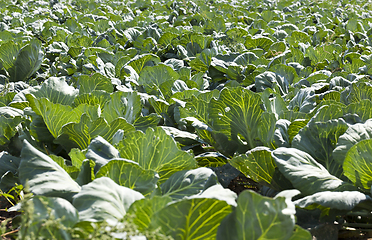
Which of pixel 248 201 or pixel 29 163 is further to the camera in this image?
pixel 29 163

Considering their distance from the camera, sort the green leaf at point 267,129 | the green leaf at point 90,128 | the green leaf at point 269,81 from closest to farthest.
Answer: the green leaf at point 90,128
the green leaf at point 267,129
the green leaf at point 269,81

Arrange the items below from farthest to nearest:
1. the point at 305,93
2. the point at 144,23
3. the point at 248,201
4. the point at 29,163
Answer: the point at 144,23 < the point at 305,93 < the point at 29,163 < the point at 248,201

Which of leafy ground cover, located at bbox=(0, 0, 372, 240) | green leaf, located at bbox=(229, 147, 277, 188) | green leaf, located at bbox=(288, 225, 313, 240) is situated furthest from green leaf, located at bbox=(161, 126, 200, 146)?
green leaf, located at bbox=(288, 225, 313, 240)

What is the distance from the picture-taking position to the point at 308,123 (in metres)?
1.68

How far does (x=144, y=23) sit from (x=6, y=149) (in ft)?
13.6

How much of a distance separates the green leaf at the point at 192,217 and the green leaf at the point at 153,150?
400mm

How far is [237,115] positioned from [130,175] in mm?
849

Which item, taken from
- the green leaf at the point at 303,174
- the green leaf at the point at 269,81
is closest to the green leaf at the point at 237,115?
the green leaf at the point at 303,174

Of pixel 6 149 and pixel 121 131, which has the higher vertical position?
pixel 121 131

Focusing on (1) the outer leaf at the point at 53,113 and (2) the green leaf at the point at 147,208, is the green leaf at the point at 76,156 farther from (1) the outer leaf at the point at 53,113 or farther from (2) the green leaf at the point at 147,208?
(2) the green leaf at the point at 147,208

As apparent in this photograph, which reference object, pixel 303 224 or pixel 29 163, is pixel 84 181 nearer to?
pixel 29 163

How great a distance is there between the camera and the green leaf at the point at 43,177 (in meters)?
1.29

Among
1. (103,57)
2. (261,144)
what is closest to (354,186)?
(261,144)

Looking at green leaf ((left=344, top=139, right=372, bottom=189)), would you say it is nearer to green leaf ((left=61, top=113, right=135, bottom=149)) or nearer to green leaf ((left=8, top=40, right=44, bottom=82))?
green leaf ((left=61, top=113, right=135, bottom=149))
